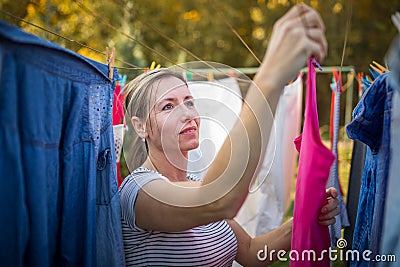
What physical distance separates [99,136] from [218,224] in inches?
19.3

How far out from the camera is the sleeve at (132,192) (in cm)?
145

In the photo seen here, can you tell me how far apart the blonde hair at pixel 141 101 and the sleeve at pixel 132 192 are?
0.14m

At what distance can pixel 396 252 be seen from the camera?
1.08m

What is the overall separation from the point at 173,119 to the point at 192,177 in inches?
12.3

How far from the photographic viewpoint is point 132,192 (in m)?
1.46

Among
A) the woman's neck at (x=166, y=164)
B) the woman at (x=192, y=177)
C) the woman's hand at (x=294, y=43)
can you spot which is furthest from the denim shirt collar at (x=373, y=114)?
the woman's neck at (x=166, y=164)

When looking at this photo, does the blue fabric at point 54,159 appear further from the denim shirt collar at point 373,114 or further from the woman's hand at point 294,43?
the denim shirt collar at point 373,114

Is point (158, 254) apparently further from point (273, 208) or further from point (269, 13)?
point (269, 13)

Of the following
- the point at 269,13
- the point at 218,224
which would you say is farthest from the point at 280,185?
the point at 269,13

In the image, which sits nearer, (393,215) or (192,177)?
(393,215)

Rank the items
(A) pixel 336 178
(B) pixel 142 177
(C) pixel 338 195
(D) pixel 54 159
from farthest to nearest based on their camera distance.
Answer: (A) pixel 336 178 → (C) pixel 338 195 → (B) pixel 142 177 → (D) pixel 54 159

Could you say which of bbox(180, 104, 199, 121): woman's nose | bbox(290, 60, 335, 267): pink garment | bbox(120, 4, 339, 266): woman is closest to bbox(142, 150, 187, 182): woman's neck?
bbox(120, 4, 339, 266): woman

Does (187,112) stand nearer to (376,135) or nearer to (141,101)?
(141,101)

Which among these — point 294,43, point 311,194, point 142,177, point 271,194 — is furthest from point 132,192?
point 271,194
